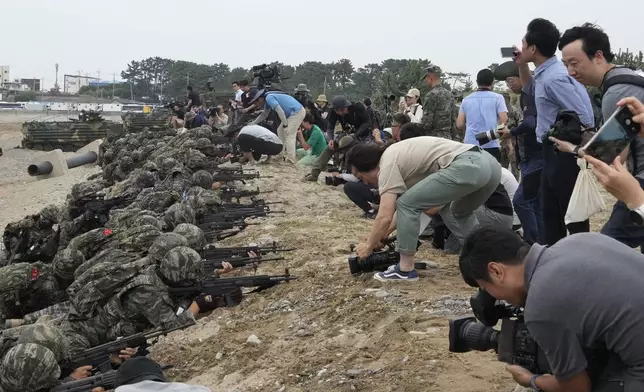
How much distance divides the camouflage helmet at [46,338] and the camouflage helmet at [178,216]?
11.4 ft

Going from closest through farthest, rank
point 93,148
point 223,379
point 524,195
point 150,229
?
point 223,379 → point 524,195 → point 150,229 → point 93,148

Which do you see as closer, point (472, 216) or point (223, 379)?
point (223, 379)

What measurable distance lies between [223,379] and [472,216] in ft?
7.68

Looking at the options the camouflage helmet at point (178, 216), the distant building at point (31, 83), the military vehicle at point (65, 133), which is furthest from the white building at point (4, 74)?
the camouflage helmet at point (178, 216)

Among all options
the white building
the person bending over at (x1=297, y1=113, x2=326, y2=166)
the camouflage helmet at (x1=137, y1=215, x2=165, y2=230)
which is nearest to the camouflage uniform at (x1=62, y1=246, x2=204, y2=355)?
the camouflage helmet at (x1=137, y1=215, x2=165, y2=230)

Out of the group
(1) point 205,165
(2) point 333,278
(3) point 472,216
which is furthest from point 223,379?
(1) point 205,165

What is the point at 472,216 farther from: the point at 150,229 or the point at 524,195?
the point at 150,229

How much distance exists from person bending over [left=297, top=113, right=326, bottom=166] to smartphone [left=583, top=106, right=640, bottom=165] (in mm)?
10267

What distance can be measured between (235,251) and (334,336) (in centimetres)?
247

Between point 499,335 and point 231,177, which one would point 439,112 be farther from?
point 499,335

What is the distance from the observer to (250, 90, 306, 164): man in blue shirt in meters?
13.1

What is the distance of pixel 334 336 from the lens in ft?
16.5

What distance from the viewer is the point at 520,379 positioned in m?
2.93

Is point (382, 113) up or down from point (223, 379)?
up
